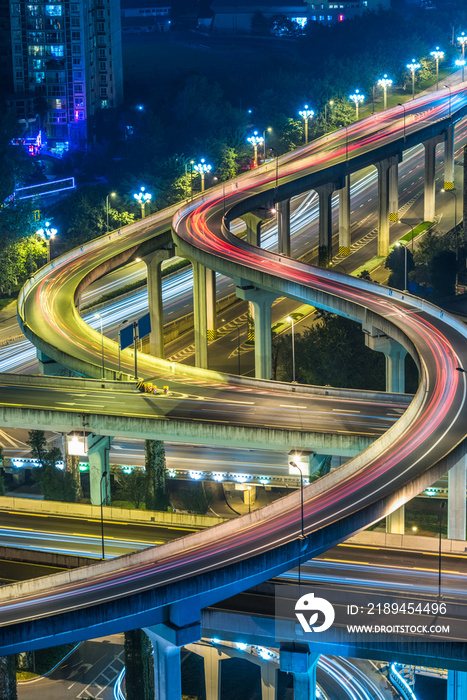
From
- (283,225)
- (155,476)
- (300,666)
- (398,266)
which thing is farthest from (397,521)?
(283,225)

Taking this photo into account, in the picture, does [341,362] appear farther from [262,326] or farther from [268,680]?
[268,680]

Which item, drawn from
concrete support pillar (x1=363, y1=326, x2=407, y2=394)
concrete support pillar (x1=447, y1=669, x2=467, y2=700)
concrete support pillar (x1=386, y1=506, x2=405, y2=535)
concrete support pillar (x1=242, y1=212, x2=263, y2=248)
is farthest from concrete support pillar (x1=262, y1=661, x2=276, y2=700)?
concrete support pillar (x1=242, y1=212, x2=263, y2=248)

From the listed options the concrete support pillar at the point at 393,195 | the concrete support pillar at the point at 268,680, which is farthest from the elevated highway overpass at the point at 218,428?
the concrete support pillar at the point at 393,195

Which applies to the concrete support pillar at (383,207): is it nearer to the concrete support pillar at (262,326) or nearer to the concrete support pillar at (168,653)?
the concrete support pillar at (262,326)

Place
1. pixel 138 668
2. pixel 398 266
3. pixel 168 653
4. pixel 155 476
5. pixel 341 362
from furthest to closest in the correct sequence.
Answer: pixel 398 266
pixel 341 362
pixel 155 476
pixel 138 668
pixel 168 653

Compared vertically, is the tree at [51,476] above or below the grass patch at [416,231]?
below

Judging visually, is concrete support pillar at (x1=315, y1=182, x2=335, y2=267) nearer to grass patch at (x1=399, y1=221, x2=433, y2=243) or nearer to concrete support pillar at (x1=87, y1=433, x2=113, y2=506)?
grass patch at (x1=399, y1=221, x2=433, y2=243)
